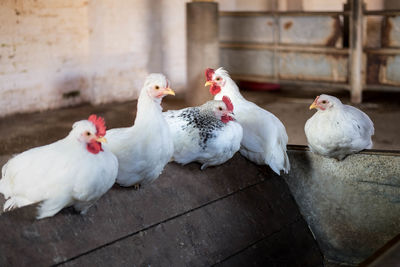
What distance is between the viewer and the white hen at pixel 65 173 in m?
2.24

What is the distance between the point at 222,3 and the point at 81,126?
8117 millimetres

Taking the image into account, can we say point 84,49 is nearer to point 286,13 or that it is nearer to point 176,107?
point 176,107

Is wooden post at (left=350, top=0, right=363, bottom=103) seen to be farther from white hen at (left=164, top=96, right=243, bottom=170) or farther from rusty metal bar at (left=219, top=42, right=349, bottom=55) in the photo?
white hen at (left=164, top=96, right=243, bottom=170)

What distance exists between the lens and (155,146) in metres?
2.68

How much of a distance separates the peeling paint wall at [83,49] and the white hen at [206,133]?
4743mm

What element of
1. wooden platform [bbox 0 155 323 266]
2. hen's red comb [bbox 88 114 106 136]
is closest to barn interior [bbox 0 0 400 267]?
wooden platform [bbox 0 155 323 266]

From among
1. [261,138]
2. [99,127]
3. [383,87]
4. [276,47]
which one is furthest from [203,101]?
[99,127]

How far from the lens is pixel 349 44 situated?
833 centimetres

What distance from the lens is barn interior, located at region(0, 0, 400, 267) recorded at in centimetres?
253

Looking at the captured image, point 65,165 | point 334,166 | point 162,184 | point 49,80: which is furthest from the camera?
point 49,80

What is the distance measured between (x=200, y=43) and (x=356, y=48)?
2.01m

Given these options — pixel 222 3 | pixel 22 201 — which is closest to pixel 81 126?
pixel 22 201

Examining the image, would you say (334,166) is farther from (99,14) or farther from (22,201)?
(99,14)

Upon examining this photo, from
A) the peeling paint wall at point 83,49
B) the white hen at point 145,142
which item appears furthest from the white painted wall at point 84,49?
the white hen at point 145,142
